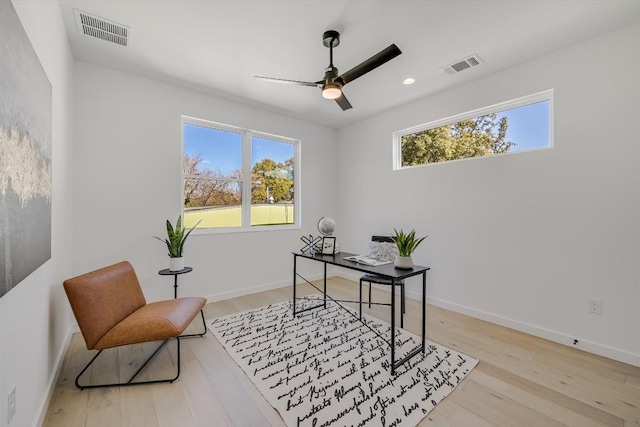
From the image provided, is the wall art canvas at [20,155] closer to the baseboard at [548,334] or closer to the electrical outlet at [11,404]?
the electrical outlet at [11,404]

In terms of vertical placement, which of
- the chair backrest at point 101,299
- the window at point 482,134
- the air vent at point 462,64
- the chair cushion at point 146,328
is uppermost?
the air vent at point 462,64

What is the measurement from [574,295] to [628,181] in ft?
3.41

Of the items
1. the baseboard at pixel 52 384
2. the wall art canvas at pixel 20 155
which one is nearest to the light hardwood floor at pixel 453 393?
the baseboard at pixel 52 384

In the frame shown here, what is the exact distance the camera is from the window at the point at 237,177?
3.45m

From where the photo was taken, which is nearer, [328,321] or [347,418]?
[347,418]

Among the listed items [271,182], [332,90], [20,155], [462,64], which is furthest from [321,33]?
[271,182]

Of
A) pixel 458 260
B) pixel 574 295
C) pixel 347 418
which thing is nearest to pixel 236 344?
pixel 347 418

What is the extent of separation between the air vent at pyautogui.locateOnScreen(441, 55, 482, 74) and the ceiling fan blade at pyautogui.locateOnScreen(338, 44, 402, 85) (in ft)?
3.62

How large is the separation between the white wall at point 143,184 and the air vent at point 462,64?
8.18 feet

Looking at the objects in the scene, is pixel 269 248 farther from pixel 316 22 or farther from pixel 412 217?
pixel 316 22

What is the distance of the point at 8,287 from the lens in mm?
1043

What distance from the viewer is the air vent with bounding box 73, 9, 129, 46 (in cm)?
210

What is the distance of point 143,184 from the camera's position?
3002mm

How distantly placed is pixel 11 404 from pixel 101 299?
885 mm
